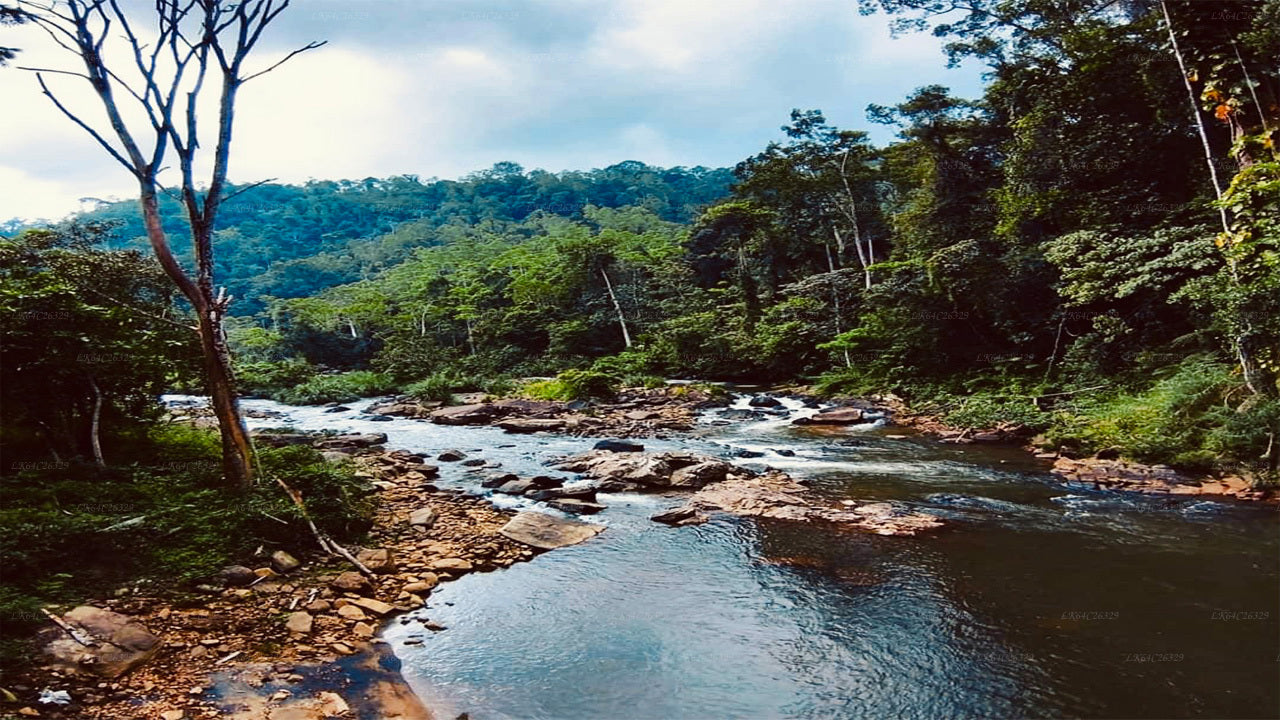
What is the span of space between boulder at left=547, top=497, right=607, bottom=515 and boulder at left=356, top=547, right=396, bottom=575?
2937 millimetres

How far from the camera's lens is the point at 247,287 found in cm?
6488

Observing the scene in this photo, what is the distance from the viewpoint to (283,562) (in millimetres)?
6207

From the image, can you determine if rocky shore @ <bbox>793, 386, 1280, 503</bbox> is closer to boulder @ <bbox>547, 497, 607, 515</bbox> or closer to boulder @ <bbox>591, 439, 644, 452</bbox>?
boulder @ <bbox>591, 439, 644, 452</bbox>

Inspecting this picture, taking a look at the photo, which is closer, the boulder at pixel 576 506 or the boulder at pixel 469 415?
the boulder at pixel 576 506

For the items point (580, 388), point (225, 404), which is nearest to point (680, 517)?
point (225, 404)

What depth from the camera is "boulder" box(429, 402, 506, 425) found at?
19.6m

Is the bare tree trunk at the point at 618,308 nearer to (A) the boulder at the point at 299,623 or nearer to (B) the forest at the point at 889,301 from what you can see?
(B) the forest at the point at 889,301

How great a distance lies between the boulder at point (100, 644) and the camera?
4.27 metres

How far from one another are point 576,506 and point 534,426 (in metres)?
8.33

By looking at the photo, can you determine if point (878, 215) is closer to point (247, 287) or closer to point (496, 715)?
point (496, 715)

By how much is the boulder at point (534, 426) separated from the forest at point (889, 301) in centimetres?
565

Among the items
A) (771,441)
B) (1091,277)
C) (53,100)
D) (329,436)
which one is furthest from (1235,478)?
(329,436)

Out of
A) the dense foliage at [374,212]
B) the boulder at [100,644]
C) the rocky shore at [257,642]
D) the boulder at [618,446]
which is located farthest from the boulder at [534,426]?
the dense foliage at [374,212]

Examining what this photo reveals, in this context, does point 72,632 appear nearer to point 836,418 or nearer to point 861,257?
point 836,418
